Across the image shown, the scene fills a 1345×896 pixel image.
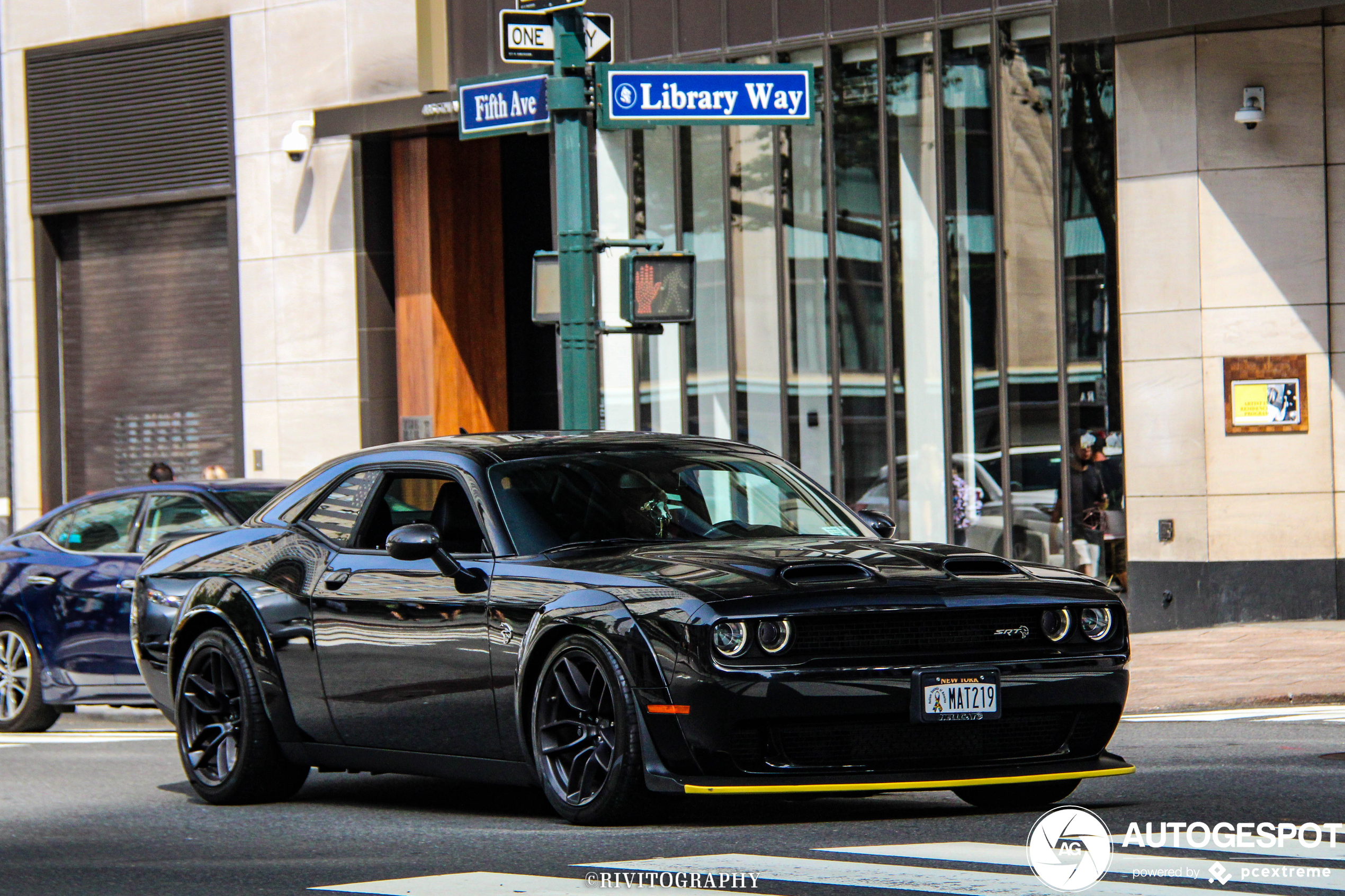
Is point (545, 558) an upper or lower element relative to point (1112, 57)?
lower

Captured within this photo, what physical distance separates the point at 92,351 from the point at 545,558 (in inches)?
825

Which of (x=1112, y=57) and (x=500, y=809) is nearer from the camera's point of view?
(x=500, y=809)

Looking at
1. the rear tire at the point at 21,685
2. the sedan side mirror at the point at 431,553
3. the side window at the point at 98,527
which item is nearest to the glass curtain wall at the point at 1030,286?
the side window at the point at 98,527

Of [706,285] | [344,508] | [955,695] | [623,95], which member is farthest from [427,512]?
[706,285]

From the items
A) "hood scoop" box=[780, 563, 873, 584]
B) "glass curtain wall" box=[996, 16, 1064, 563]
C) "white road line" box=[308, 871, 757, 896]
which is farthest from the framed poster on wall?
"white road line" box=[308, 871, 757, 896]

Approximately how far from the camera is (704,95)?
13.7m

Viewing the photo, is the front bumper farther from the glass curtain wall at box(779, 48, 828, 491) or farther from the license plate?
the glass curtain wall at box(779, 48, 828, 491)

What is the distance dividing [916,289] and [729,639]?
13.3 metres

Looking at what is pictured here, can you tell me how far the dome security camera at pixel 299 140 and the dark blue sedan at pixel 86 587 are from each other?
36.2 feet

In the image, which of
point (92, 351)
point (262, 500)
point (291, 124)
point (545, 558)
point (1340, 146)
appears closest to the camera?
point (545, 558)

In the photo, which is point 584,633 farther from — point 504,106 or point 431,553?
point 504,106

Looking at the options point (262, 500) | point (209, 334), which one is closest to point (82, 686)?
point (262, 500)

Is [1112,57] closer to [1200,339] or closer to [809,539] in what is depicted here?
[1200,339]

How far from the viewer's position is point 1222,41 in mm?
17812
